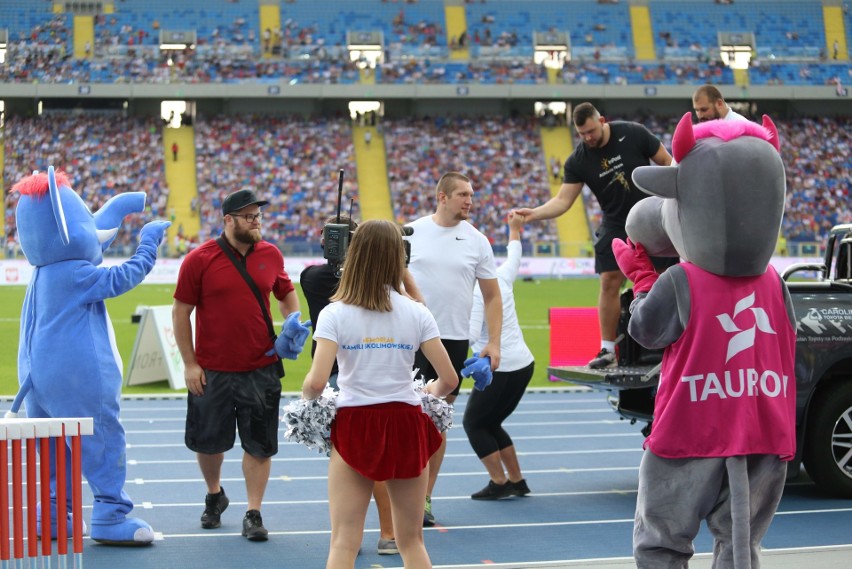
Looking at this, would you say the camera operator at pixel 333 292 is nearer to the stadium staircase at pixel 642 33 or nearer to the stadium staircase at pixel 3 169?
the stadium staircase at pixel 3 169

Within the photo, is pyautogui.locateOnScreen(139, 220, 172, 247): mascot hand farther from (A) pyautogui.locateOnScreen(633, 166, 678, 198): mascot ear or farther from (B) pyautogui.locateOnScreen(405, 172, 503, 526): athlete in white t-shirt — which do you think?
(A) pyautogui.locateOnScreen(633, 166, 678, 198): mascot ear

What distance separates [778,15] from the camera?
171ft

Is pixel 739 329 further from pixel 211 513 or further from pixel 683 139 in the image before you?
pixel 211 513

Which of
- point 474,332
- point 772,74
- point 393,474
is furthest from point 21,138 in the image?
point 393,474

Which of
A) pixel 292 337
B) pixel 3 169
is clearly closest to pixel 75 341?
pixel 292 337

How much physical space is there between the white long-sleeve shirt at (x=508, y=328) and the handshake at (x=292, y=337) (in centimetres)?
170

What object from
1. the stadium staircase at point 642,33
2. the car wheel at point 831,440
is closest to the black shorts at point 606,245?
the car wheel at point 831,440

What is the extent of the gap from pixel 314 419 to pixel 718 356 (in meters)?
1.61

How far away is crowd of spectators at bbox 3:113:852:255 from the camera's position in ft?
136

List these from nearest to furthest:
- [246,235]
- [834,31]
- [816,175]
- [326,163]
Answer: [246,235]
[326,163]
[816,175]
[834,31]

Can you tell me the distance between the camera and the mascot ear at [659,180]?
4.48m

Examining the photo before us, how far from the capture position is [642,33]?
5134cm

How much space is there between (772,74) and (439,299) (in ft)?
149

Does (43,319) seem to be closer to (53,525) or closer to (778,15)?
(53,525)
